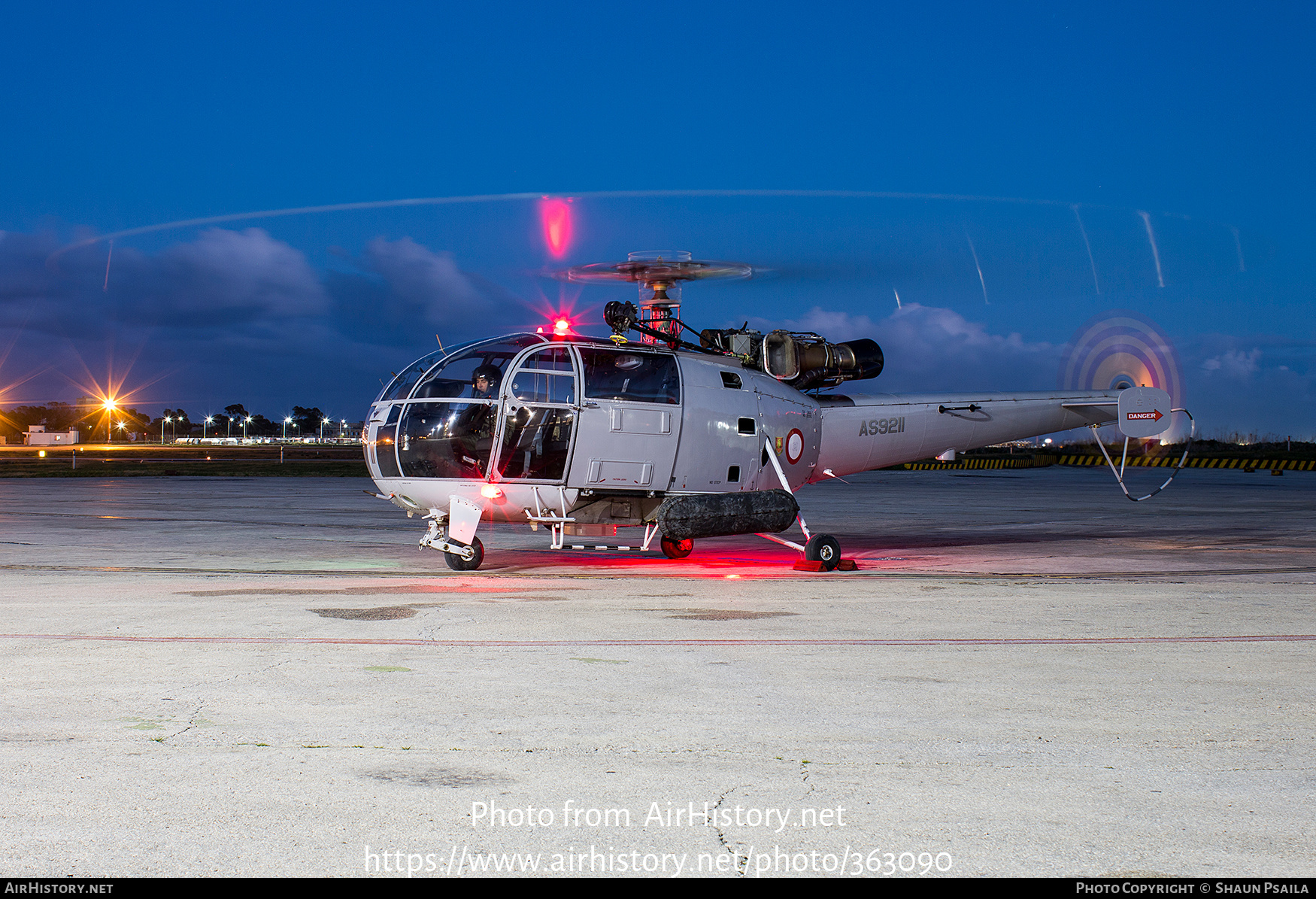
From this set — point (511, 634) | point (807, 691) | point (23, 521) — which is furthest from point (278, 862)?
point (23, 521)

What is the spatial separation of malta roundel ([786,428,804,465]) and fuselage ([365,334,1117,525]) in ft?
0.08

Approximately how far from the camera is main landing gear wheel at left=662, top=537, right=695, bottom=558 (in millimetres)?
14492

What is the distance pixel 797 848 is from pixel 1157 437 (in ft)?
46.2

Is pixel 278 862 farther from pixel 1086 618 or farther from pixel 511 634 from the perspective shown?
pixel 1086 618

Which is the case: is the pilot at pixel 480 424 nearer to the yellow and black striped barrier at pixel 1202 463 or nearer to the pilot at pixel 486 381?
the pilot at pixel 486 381

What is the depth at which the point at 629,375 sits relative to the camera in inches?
505

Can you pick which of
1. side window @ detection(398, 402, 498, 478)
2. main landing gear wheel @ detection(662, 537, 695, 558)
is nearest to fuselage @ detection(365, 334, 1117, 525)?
side window @ detection(398, 402, 498, 478)

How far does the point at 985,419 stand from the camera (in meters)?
16.3

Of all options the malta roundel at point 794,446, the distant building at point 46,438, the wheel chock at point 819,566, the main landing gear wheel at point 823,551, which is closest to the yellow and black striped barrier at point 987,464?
the malta roundel at point 794,446

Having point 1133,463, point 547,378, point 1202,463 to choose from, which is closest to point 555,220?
point 547,378

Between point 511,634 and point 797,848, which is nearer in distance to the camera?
point 797,848

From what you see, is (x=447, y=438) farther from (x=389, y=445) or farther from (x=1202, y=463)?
(x=1202, y=463)

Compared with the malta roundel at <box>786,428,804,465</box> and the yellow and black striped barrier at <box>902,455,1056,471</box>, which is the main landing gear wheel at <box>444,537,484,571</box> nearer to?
the malta roundel at <box>786,428,804,465</box>

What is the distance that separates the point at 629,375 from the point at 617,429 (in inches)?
30.3
